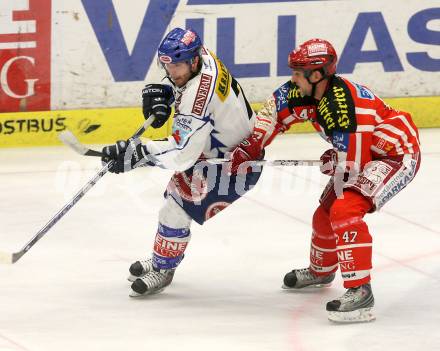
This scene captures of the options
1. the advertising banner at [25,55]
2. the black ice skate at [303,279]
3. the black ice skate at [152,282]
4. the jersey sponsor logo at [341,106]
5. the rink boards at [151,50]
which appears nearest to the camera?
the jersey sponsor logo at [341,106]

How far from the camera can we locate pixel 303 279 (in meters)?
6.20

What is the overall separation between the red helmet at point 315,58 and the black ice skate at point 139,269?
49.9 inches

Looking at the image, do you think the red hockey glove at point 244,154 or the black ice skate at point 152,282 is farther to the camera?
the black ice skate at point 152,282

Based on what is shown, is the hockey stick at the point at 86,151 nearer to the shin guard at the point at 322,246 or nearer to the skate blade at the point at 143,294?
the shin guard at the point at 322,246

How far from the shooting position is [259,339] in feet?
18.1

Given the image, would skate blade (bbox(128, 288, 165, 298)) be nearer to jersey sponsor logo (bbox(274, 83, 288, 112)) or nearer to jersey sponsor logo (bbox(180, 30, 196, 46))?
jersey sponsor logo (bbox(274, 83, 288, 112))

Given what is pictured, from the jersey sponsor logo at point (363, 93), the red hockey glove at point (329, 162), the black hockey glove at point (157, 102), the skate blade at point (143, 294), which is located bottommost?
the skate blade at point (143, 294)

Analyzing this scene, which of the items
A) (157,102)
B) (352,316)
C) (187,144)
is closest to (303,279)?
(352,316)

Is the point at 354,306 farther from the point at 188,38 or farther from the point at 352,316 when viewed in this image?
the point at 188,38

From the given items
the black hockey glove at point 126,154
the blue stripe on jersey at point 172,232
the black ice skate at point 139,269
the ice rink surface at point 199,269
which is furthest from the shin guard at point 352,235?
the black ice skate at point 139,269

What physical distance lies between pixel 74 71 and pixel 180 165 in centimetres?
301

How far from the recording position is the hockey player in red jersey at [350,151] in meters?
5.57

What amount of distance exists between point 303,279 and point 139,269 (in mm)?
776

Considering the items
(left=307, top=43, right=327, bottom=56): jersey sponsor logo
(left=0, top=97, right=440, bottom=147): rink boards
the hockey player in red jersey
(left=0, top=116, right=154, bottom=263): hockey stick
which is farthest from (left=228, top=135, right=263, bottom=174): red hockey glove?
(left=0, top=97, right=440, bottom=147): rink boards
